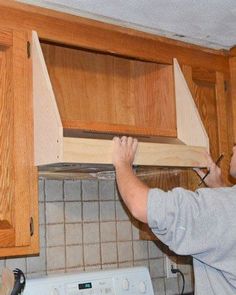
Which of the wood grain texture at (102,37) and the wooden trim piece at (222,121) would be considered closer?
the wood grain texture at (102,37)

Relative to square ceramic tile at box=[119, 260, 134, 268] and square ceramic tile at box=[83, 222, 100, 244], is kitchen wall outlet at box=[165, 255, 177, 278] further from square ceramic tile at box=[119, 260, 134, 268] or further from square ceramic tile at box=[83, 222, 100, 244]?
square ceramic tile at box=[83, 222, 100, 244]

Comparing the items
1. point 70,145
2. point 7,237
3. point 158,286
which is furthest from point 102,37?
point 158,286

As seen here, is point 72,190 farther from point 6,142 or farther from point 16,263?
point 6,142

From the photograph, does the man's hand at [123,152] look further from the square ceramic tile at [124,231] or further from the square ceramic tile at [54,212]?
the square ceramic tile at [124,231]

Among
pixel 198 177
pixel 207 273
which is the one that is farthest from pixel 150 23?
pixel 207 273

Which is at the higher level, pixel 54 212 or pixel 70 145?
pixel 70 145

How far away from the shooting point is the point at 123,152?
134 cm

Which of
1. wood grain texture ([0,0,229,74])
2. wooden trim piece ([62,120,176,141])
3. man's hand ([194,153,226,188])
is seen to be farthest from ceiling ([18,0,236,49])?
man's hand ([194,153,226,188])

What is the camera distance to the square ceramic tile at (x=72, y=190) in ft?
5.88

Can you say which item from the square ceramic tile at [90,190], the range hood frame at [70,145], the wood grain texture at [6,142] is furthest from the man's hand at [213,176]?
the wood grain texture at [6,142]

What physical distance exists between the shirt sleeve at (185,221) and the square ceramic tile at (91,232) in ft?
2.02

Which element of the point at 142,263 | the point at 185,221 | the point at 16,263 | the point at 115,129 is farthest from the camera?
the point at 142,263

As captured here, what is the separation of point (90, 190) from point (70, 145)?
24.7 inches

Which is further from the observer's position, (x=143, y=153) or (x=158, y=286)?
(x=158, y=286)
